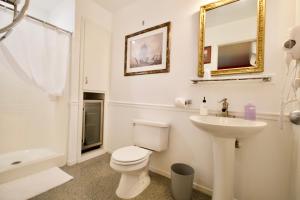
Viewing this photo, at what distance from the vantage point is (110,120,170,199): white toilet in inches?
55.9

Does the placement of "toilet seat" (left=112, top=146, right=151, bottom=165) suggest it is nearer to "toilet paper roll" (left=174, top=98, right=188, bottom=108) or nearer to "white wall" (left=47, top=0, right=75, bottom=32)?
"toilet paper roll" (left=174, top=98, right=188, bottom=108)

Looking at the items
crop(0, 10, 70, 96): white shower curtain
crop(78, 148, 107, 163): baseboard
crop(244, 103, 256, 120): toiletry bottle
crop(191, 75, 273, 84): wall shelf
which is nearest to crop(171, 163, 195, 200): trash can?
crop(244, 103, 256, 120): toiletry bottle

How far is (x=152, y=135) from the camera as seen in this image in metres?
1.81

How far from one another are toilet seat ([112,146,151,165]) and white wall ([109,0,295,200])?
1.45 feet

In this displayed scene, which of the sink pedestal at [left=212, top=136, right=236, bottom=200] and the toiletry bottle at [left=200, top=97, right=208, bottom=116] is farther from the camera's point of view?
the toiletry bottle at [left=200, top=97, right=208, bottom=116]

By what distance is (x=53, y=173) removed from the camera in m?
1.81

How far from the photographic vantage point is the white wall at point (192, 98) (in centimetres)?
125

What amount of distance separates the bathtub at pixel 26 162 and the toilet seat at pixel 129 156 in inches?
40.2

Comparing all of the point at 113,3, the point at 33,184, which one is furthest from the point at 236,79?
the point at 33,184

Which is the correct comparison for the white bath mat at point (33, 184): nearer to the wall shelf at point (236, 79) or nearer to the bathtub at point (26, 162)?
the bathtub at point (26, 162)

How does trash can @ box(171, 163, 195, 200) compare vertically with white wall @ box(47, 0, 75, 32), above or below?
below

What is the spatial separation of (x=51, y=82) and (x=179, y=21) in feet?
5.86

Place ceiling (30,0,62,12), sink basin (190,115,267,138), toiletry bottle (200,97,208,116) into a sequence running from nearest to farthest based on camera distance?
sink basin (190,115,267,138) < toiletry bottle (200,97,208,116) < ceiling (30,0,62,12)

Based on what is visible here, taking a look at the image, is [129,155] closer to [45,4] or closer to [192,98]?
[192,98]
